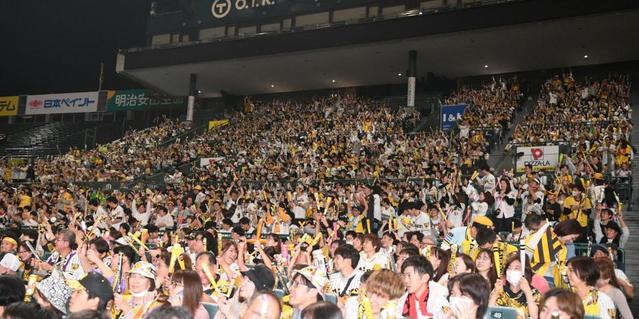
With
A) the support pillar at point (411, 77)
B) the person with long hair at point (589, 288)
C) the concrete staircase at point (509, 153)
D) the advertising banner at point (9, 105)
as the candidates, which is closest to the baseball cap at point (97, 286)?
the person with long hair at point (589, 288)

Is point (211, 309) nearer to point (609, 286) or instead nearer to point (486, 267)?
point (486, 267)

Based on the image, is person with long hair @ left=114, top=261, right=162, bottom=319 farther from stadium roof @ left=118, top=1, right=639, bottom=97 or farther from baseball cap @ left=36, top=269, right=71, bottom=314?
stadium roof @ left=118, top=1, right=639, bottom=97

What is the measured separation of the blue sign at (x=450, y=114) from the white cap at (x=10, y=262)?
18.1 m

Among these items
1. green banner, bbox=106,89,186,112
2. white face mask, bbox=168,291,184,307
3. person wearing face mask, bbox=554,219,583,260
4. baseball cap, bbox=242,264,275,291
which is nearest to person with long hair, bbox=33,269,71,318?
white face mask, bbox=168,291,184,307

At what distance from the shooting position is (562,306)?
13.6 ft

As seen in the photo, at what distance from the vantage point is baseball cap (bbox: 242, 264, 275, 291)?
17.7 ft

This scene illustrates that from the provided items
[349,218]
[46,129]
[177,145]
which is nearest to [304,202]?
[349,218]

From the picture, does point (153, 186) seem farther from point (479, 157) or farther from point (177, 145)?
point (479, 157)

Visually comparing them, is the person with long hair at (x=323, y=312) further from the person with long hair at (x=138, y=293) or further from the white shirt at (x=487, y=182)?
the white shirt at (x=487, y=182)

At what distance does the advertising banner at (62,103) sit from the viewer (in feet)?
141

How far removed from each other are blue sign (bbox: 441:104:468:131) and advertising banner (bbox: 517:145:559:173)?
20.5 feet

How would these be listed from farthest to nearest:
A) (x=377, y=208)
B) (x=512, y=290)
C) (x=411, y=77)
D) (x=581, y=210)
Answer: (x=411, y=77) < (x=377, y=208) < (x=581, y=210) < (x=512, y=290)

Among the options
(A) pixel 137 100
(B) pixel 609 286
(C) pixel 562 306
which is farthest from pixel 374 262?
(A) pixel 137 100

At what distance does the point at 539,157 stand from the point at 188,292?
47.7 feet
